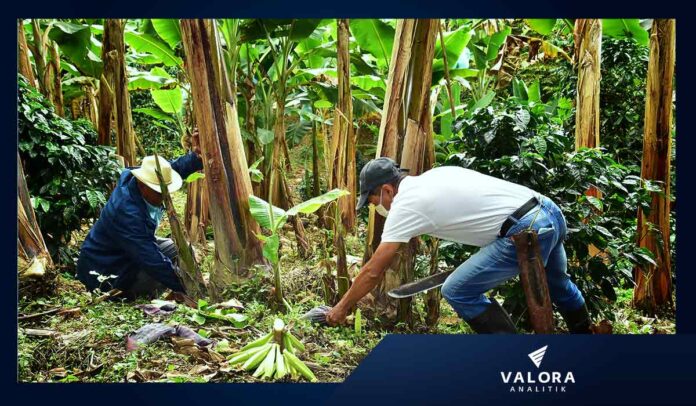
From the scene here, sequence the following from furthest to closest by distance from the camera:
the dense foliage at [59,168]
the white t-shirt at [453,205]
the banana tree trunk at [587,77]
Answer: the banana tree trunk at [587,77], the dense foliage at [59,168], the white t-shirt at [453,205]

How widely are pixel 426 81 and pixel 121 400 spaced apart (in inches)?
79.1

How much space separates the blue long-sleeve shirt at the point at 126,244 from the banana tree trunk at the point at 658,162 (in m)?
2.22

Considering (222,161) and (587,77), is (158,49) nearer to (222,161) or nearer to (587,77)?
(222,161)

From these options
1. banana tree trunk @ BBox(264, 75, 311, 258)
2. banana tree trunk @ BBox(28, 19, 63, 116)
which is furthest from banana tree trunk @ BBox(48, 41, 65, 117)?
banana tree trunk @ BBox(264, 75, 311, 258)

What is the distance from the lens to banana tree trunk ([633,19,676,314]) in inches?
142

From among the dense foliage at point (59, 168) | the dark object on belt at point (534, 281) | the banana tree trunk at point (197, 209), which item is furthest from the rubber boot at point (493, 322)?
the dense foliage at point (59, 168)

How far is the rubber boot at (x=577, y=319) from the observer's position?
136 inches

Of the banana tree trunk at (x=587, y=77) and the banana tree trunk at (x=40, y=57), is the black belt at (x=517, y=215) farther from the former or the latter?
the banana tree trunk at (x=40, y=57)

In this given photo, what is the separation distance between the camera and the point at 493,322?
133 inches

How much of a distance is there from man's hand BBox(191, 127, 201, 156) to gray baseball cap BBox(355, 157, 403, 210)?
2.71 ft

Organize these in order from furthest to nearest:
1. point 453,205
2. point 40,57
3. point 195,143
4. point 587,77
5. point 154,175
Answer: point 40,57 → point 587,77 → point 195,143 → point 154,175 → point 453,205

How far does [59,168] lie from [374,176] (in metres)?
1.56

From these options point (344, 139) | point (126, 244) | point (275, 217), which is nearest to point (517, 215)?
point (344, 139)

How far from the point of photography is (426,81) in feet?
11.8
